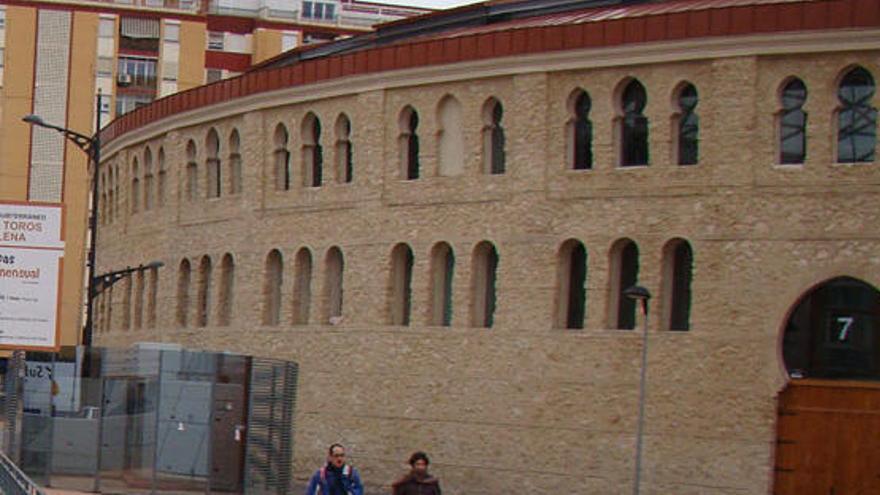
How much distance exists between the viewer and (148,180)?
55.0 metres

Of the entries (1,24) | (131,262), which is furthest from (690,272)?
(1,24)

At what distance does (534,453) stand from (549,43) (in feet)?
26.5

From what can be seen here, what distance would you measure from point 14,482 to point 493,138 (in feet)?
68.4

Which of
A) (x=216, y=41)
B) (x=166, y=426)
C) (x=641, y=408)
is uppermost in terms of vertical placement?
(x=216, y=41)

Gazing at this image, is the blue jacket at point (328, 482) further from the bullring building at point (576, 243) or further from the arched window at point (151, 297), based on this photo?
the arched window at point (151, 297)

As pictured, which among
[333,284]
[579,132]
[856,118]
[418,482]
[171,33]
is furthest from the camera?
[171,33]

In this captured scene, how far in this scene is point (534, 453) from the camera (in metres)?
38.2

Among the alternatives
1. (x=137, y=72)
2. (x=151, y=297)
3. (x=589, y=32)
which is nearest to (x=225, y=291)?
(x=151, y=297)

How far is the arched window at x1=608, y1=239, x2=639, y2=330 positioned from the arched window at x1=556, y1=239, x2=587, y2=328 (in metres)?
0.80

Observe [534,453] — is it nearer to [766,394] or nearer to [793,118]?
[766,394]

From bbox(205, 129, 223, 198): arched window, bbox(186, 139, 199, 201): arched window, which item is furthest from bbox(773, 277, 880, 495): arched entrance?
bbox(186, 139, 199, 201): arched window

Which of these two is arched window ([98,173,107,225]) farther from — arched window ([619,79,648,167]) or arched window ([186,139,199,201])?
arched window ([619,79,648,167])

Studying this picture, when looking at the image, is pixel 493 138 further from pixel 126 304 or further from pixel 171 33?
pixel 171 33

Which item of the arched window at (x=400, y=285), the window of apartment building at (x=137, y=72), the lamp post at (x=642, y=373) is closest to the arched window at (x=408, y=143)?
the arched window at (x=400, y=285)
